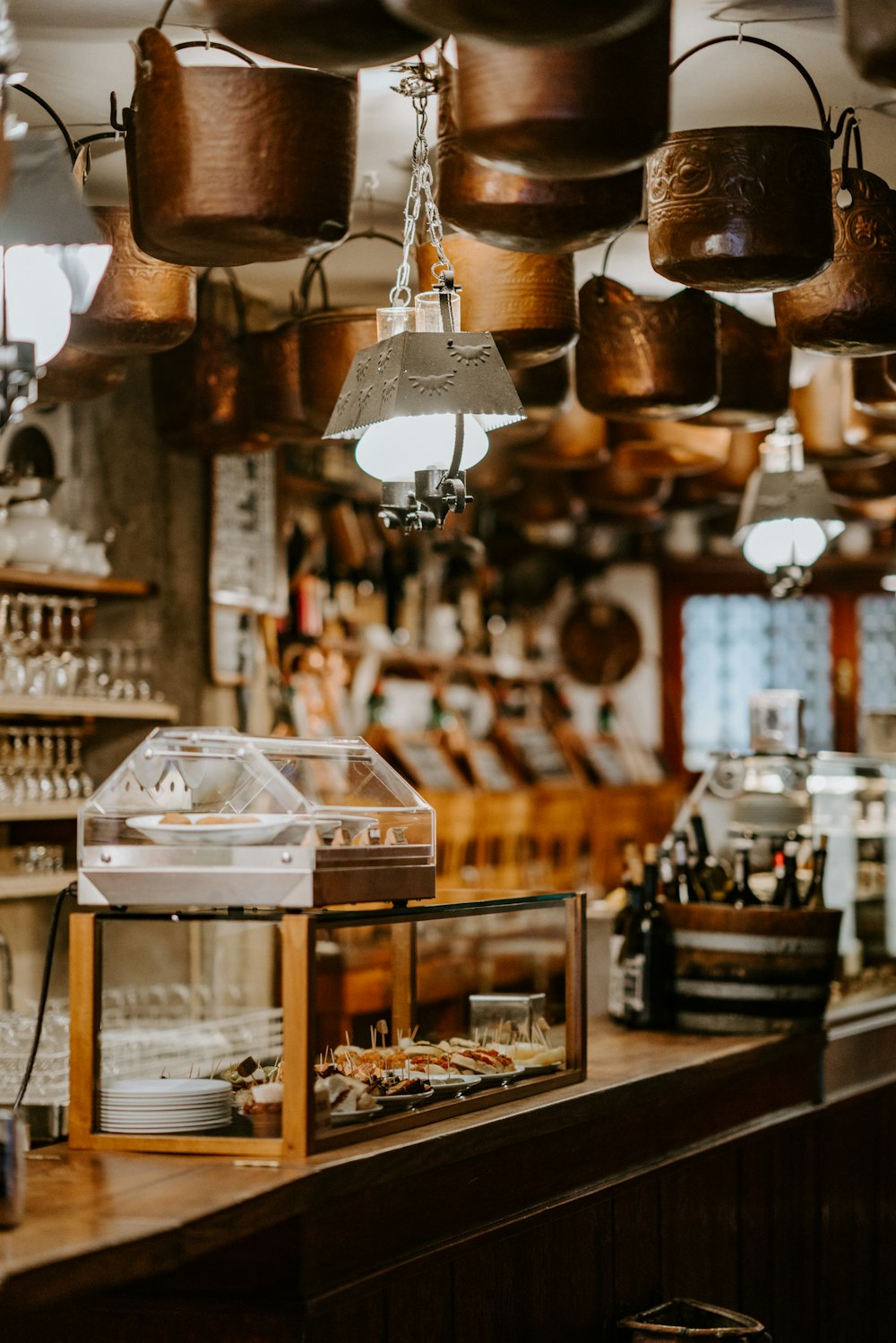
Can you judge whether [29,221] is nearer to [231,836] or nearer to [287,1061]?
[231,836]

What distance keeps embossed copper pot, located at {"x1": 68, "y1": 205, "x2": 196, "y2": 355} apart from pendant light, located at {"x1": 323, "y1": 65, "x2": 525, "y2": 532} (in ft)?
1.62

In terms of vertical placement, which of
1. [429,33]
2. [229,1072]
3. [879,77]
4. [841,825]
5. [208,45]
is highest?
[208,45]

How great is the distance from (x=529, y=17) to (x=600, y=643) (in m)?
7.30

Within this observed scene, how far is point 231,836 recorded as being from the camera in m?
2.65

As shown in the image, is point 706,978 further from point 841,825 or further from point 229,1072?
point 229,1072

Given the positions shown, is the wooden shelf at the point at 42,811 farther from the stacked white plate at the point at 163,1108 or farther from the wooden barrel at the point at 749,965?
the stacked white plate at the point at 163,1108

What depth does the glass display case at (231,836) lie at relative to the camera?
2.63m

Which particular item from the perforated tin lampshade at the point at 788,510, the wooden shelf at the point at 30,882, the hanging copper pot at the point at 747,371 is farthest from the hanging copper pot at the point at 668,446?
the wooden shelf at the point at 30,882

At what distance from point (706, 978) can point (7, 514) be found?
2.26 m

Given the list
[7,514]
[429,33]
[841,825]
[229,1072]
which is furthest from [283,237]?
[841,825]

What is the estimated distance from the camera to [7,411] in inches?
99.1

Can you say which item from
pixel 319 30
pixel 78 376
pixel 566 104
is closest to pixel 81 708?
pixel 78 376

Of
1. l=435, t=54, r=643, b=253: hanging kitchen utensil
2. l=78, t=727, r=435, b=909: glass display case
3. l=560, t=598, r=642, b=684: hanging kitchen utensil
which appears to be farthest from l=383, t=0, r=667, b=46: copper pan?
l=560, t=598, r=642, b=684: hanging kitchen utensil

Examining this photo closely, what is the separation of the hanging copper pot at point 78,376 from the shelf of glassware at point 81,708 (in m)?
0.93
